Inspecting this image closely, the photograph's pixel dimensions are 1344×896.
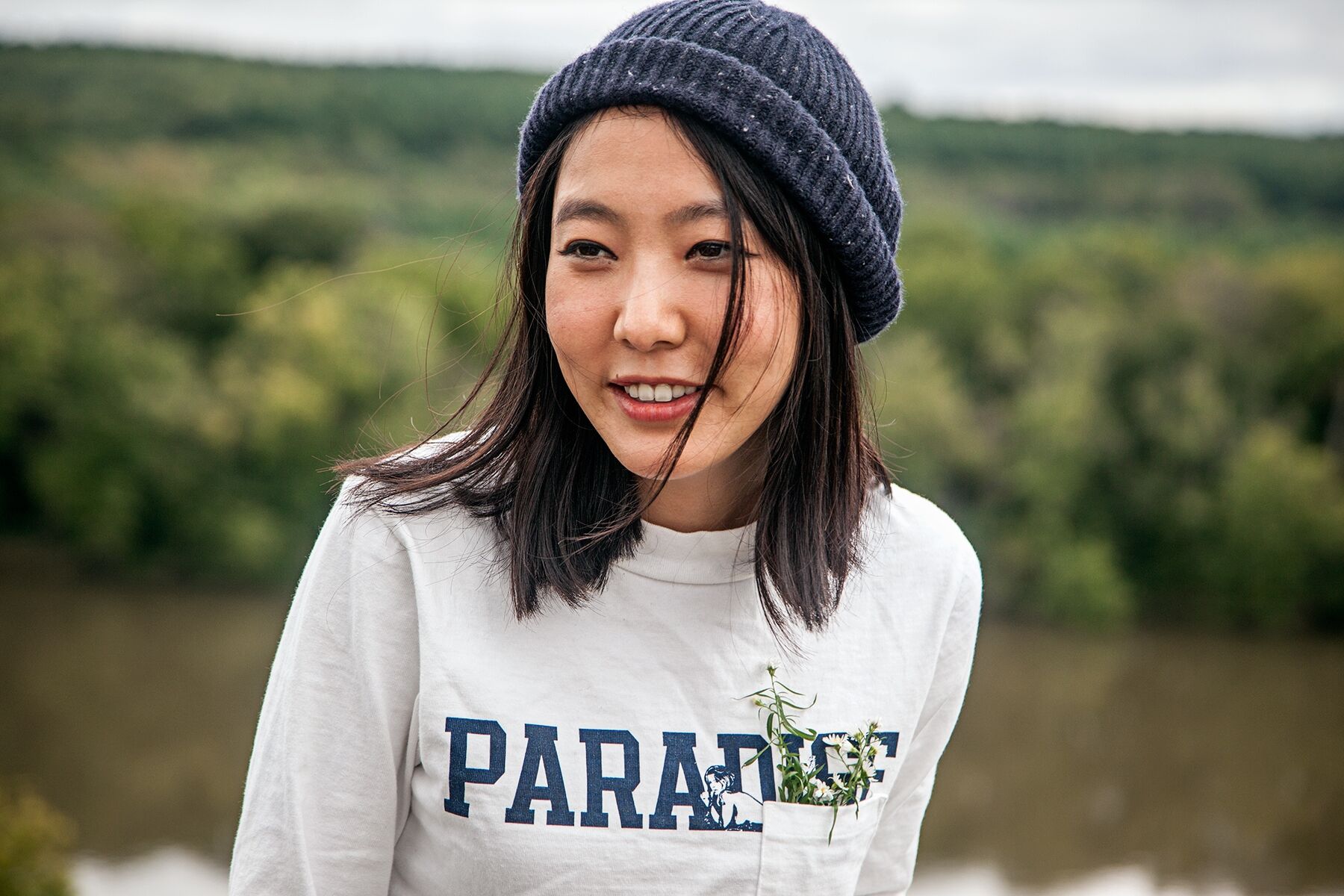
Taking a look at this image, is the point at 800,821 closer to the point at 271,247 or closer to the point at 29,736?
the point at 29,736

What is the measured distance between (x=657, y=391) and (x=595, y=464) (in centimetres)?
19

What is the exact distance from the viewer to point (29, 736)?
57.6 feet

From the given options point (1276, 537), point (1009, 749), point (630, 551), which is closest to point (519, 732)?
point (630, 551)

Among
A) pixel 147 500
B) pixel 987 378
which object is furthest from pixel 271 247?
pixel 987 378

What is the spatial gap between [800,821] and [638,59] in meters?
0.81

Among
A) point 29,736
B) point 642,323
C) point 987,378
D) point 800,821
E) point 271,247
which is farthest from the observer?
point 271,247

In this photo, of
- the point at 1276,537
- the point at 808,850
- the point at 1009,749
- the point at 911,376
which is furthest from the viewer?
the point at 911,376

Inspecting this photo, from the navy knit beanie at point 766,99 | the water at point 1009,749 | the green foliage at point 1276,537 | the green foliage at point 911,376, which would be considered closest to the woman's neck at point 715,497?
the navy knit beanie at point 766,99

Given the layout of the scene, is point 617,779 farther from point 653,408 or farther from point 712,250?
point 712,250

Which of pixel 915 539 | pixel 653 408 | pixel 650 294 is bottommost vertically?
pixel 915 539

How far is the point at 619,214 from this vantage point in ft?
4.01

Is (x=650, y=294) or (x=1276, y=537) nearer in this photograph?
(x=650, y=294)

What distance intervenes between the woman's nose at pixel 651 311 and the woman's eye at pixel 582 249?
2.1 inches

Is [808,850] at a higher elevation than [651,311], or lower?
lower
